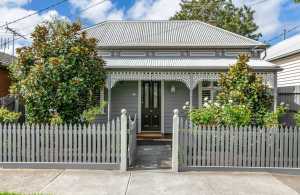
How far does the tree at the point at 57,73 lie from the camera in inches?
310

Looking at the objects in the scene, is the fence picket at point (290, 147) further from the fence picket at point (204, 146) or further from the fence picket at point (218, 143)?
the fence picket at point (204, 146)

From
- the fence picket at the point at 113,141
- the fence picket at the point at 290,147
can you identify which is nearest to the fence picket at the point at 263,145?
the fence picket at the point at 290,147

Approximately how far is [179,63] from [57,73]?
6329mm

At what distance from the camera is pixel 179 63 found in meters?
12.8

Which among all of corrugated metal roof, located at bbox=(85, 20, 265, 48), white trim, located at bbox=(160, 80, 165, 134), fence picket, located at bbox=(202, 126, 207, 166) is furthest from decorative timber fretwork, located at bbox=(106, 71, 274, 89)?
fence picket, located at bbox=(202, 126, 207, 166)

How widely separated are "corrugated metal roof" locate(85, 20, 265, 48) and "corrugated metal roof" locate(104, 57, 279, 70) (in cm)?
82

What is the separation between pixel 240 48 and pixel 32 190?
11.9m

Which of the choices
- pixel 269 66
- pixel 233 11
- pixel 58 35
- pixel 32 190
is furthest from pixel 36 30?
pixel 233 11

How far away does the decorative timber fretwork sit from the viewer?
39.4 ft

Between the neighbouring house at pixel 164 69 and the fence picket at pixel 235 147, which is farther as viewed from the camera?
the neighbouring house at pixel 164 69

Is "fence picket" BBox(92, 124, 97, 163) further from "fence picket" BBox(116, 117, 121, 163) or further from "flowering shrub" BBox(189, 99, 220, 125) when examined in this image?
"flowering shrub" BBox(189, 99, 220, 125)

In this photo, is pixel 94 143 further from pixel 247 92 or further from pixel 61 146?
pixel 247 92

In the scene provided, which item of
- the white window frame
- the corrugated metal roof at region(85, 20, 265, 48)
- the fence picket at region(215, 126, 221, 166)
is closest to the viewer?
the fence picket at region(215, 126, 221, 166)

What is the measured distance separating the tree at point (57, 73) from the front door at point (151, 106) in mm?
5190
